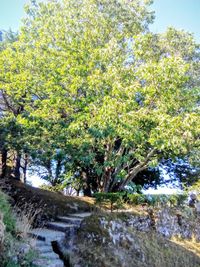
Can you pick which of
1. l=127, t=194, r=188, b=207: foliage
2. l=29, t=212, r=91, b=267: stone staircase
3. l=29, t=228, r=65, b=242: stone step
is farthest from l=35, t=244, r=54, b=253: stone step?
l=127, t=194, r=188, b=207: foliage

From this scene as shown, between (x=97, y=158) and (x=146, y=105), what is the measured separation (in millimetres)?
3836

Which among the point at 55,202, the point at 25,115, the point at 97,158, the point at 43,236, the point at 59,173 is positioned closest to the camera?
the point at 43,236

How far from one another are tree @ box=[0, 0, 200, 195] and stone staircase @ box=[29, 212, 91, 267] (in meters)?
Result: 2.68

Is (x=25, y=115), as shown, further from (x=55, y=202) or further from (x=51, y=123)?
(x=55, y=202)

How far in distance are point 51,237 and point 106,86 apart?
21.8 ft

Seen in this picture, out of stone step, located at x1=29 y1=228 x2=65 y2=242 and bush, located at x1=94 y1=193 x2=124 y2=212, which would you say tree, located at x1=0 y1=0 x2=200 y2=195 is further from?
stone step, located at x1=29 y1=228 x2=65 y2=242

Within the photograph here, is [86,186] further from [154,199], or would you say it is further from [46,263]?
[46,263]

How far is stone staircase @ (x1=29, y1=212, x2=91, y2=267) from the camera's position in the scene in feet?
15.2

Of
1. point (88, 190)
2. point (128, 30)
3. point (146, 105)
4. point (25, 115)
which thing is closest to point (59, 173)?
point (88, 190)

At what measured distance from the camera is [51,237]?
5848mm

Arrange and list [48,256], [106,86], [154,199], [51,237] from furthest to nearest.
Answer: [106,86], [154,199], [51,237], [48,256]

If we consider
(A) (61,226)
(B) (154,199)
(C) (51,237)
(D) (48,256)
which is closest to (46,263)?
(D) (48,256)

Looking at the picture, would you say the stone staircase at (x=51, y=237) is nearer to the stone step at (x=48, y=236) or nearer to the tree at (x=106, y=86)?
the stone step at (x=48, y=236)

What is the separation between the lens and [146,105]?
34.8ft
